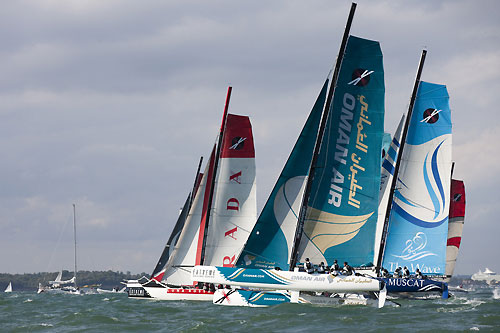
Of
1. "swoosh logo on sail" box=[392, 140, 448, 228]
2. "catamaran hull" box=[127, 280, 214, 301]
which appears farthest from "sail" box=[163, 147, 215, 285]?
"swoosh logo on sail" box=[392, 140, 448, 228]

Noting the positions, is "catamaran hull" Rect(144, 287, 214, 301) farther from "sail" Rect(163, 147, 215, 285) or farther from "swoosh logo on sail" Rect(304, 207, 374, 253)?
"swoosh logo on sail" Rect(304, 207, 374, 253)

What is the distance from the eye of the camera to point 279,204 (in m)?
28.5

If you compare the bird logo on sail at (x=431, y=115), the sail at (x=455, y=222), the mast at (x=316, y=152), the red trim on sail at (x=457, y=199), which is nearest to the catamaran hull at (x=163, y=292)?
the mast at (x=316, y=152)

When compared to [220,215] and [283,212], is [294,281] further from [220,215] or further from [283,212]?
[220,215]

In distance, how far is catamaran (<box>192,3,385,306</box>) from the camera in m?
28.1

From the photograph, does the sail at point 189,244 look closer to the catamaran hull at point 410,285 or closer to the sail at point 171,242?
the sail at point 171,242

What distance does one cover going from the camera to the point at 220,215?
38406 millimetres

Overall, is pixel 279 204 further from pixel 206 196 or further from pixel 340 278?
pixel 206 196

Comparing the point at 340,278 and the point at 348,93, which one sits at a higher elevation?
the point at 348,93

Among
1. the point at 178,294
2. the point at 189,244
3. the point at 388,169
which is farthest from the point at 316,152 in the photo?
the point at 189,244

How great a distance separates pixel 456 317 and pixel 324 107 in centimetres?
1052

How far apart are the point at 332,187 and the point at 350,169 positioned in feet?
3.70

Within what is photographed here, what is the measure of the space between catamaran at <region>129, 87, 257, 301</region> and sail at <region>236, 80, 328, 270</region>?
32.6 feet

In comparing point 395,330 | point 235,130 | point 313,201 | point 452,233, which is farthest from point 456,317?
point 452,233
